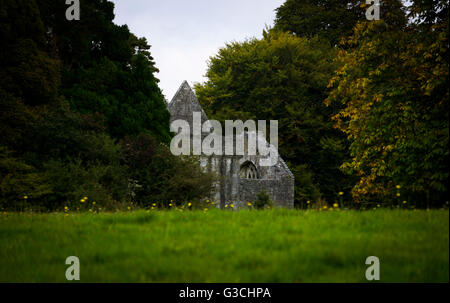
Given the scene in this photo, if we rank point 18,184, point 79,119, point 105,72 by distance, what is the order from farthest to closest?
point 105,72, point 79,119, point 18,184

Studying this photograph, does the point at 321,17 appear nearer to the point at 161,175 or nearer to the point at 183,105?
the point at 183,105

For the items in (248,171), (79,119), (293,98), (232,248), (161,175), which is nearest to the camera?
(232,248)

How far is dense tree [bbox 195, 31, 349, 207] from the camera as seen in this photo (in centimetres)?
2814

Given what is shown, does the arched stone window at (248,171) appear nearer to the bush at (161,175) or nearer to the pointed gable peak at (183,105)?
the pointed gable peak at (183,105)

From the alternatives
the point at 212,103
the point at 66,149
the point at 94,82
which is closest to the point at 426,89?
the point at 66,149

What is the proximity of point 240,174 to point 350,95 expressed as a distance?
10.5 meters

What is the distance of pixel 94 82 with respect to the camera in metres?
20.2

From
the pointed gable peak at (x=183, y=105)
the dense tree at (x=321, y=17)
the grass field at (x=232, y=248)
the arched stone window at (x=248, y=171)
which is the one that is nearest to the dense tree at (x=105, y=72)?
the pointed gable peak at (x=183, y=105)

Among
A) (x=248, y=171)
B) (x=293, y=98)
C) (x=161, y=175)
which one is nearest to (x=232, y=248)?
(x=161, y=175)

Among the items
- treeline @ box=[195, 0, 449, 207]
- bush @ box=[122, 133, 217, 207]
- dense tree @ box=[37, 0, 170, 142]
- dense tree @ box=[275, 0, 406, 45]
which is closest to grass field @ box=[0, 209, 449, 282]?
treeline @ box=[195, 0, 449, 207]

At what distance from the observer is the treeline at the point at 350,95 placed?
37.8ft

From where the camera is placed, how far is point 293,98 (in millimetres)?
28984
